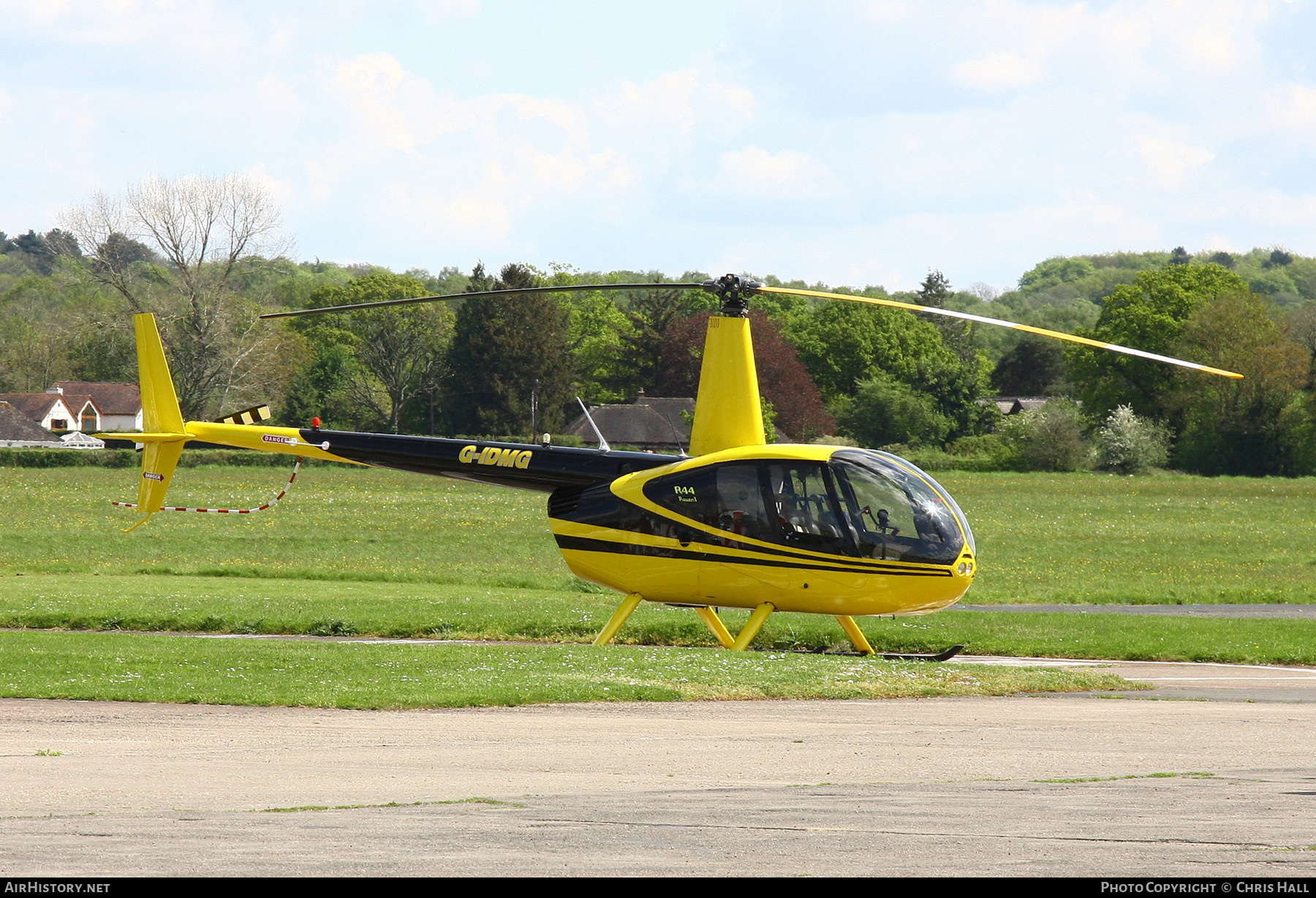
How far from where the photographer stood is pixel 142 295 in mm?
72938

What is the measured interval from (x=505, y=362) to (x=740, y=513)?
66976 millimetres

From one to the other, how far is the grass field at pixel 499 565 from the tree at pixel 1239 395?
12.4 m

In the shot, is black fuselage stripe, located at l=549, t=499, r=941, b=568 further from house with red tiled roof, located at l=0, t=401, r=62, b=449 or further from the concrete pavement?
house with red tiled roof, located at l=0, t=401, r=62, b=449

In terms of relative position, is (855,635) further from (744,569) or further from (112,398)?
(112,398)

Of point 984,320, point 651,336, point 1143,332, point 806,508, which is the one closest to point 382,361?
point 651,336

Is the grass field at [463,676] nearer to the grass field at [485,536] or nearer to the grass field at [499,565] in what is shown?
the grass field at [499,565]

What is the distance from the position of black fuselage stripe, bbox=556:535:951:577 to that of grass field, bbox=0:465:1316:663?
2356 mm

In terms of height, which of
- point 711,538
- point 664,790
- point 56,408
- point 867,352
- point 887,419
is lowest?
point 56,408

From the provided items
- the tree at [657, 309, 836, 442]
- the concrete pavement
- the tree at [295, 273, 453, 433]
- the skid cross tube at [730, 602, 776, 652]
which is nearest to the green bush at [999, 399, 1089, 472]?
the tree at [657, 309, 836, 442]

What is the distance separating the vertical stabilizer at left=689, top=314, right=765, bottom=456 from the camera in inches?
685

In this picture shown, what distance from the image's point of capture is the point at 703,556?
17.2 metres

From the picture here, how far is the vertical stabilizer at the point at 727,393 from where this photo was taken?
1739cm
